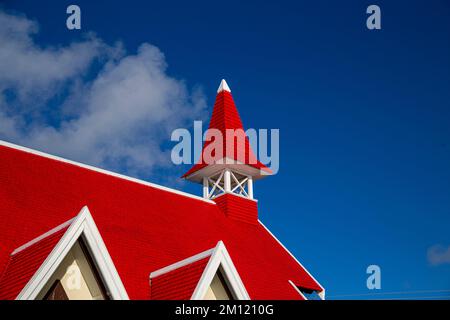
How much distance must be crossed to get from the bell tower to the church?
0.22ft

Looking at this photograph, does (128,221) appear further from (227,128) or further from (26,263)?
(227,128)

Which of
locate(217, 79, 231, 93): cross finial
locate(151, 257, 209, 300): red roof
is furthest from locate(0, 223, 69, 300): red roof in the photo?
locate(217, 79, 231, 93): cross finial

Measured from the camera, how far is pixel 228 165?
25953 millimetres

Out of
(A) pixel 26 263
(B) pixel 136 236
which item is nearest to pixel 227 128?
(B) pixel 136 236

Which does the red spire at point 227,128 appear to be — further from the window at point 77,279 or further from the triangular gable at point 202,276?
the window at point 77,279

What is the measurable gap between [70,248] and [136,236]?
5.65 meters

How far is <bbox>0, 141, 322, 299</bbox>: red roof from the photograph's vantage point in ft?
50.5

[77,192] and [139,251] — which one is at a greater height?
[77,192]

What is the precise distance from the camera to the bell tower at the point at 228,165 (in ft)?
83.0

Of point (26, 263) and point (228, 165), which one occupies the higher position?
point (228, 165)
